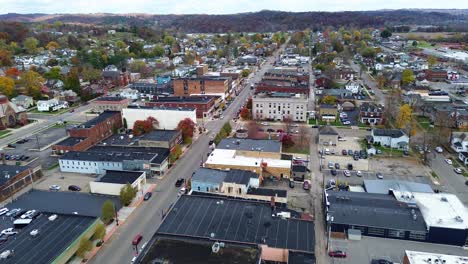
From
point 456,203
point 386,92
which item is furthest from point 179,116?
point 386,92

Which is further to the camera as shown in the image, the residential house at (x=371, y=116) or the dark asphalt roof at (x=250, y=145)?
the residential house at (x=371, y=116)

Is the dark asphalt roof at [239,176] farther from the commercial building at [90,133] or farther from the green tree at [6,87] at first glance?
the green tree at [6,87]

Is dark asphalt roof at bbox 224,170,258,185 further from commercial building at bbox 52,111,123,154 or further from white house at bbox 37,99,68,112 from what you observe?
white house at bbox 37,99,68,112

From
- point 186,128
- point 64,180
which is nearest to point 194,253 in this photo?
point 64,180

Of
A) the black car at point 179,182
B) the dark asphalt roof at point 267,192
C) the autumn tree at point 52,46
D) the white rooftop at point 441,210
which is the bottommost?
the black car at point 179,182

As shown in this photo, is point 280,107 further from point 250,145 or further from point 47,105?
point 47,105

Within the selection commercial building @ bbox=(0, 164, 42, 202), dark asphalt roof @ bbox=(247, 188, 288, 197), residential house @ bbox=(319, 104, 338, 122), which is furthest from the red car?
residential house @ bbox=(319, 104, 338, 122)

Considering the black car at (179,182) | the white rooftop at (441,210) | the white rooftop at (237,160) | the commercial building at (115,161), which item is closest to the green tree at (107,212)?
the black car at (179,182)
